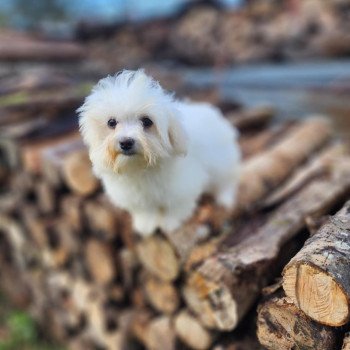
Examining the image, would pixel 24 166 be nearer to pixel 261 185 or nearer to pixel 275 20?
pixel 261 185

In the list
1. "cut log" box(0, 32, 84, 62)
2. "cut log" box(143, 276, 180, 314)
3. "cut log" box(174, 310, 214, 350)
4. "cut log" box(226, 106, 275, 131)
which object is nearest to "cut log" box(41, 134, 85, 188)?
"cut log" box(143, 276, 180, 314)

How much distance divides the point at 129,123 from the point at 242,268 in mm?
586

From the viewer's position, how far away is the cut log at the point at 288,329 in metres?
1.07

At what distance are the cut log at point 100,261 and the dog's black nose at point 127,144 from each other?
0.96 m

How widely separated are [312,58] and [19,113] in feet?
8.57

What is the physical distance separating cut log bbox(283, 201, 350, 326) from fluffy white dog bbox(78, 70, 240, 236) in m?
0.51

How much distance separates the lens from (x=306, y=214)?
5.13ft

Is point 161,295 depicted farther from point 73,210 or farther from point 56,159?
point 56,159

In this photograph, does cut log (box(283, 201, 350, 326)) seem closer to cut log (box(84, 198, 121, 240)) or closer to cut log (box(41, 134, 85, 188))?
cut log (box(84, 198, 121, 240))

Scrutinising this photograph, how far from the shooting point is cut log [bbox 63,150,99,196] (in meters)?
1.94

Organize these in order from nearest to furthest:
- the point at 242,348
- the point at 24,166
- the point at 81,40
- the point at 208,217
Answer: the point at 242,348 < the point at 208,217 < the point at 24,166 < the point at 81,40

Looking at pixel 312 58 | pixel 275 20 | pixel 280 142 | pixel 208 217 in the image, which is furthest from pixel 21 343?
pixel 275 20

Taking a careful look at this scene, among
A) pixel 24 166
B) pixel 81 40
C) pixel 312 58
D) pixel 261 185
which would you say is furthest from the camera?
Result: pixel 81 40

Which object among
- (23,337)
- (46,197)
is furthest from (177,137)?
(23,337)
